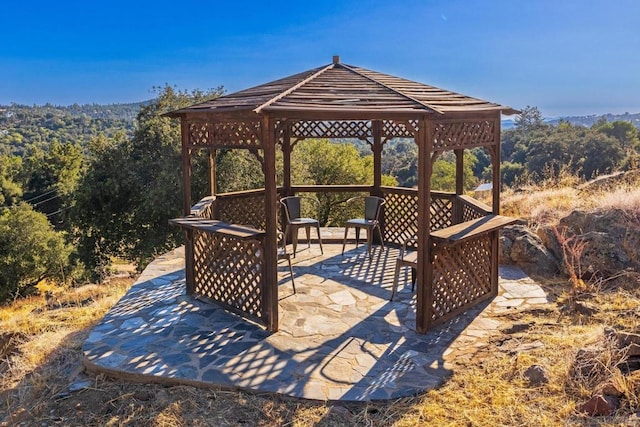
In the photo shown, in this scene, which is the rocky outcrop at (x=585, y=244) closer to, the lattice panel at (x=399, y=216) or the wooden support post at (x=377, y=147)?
the lattice panel at (x=399, y=216)

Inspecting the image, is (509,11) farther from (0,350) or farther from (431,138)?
(0,350)

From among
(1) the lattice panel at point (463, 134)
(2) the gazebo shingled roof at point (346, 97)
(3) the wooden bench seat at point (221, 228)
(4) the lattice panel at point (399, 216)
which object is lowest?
(4) the lattice panel at point (399, 216)

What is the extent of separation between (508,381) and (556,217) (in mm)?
4719

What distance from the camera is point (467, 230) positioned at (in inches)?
193

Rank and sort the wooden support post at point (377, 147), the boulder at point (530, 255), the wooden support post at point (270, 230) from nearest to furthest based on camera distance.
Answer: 1. the wooden support post at point (270, 230)
2. the boulder at point (530, 255)
3. the wooden support post at point (377, 147)

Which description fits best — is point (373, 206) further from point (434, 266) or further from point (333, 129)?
point (434, 266)

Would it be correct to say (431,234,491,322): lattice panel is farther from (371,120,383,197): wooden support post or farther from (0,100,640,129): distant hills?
(0,100,640,129): distant hills

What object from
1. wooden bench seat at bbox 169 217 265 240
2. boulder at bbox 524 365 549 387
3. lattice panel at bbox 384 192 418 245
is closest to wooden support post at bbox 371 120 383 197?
lattice panel at bbox 384 192 418 245

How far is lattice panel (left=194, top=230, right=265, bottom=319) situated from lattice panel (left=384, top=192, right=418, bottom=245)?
310cm

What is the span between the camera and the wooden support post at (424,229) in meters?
4.46

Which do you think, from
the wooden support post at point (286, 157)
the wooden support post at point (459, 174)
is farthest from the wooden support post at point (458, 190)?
the wooden support post at point (286, 157)

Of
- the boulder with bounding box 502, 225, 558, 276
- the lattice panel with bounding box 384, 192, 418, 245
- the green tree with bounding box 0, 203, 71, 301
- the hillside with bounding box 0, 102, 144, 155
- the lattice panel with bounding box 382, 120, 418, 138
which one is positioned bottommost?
the green tree with bounding box 0, 203, 71, 301

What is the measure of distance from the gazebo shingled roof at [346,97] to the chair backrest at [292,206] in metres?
1.87

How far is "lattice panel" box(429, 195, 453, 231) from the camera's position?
704 cm
